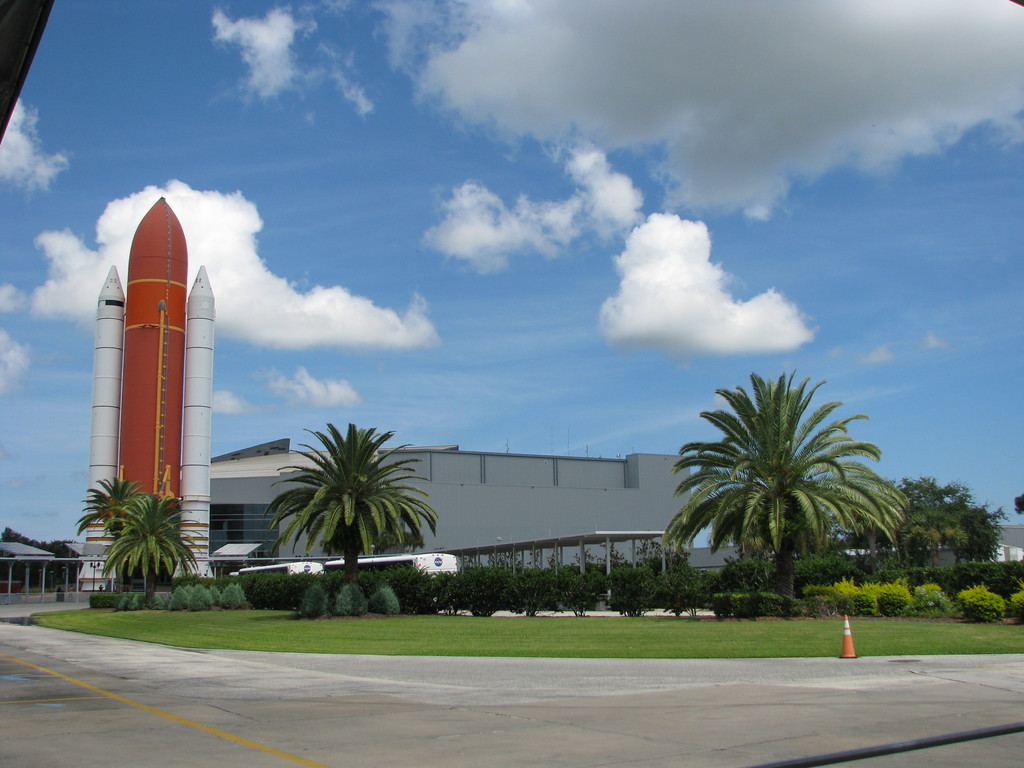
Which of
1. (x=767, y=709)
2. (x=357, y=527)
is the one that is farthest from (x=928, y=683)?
(x=357, y=527)

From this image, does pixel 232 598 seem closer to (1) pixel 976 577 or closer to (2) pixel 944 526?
(1) pixel 976 577

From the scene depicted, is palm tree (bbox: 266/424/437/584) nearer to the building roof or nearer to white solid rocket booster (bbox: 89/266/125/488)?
white solid rocket booster (bbox: 89/266/125/488)

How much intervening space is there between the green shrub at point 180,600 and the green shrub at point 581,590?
76.7 feet

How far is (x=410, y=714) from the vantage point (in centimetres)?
1093

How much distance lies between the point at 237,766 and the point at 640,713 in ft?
15.4

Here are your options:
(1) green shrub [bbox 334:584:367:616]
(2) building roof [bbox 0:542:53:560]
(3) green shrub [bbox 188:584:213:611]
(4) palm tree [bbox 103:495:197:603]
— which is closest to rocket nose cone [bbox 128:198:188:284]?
(2) building roof [bbox 0:542:53:560]

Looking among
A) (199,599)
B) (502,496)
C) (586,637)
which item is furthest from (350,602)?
(502,496)

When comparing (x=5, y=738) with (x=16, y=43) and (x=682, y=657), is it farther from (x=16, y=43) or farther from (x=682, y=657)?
(x=682, y=657)

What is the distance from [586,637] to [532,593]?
13.0 meters

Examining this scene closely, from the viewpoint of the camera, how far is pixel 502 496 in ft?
324

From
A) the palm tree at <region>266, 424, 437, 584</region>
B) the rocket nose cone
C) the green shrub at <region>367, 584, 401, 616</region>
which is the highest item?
the rocket nose cone

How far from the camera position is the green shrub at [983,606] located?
78.2 ft

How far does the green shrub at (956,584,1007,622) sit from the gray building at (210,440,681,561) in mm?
64806

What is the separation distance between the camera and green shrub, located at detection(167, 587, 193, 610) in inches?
1930
